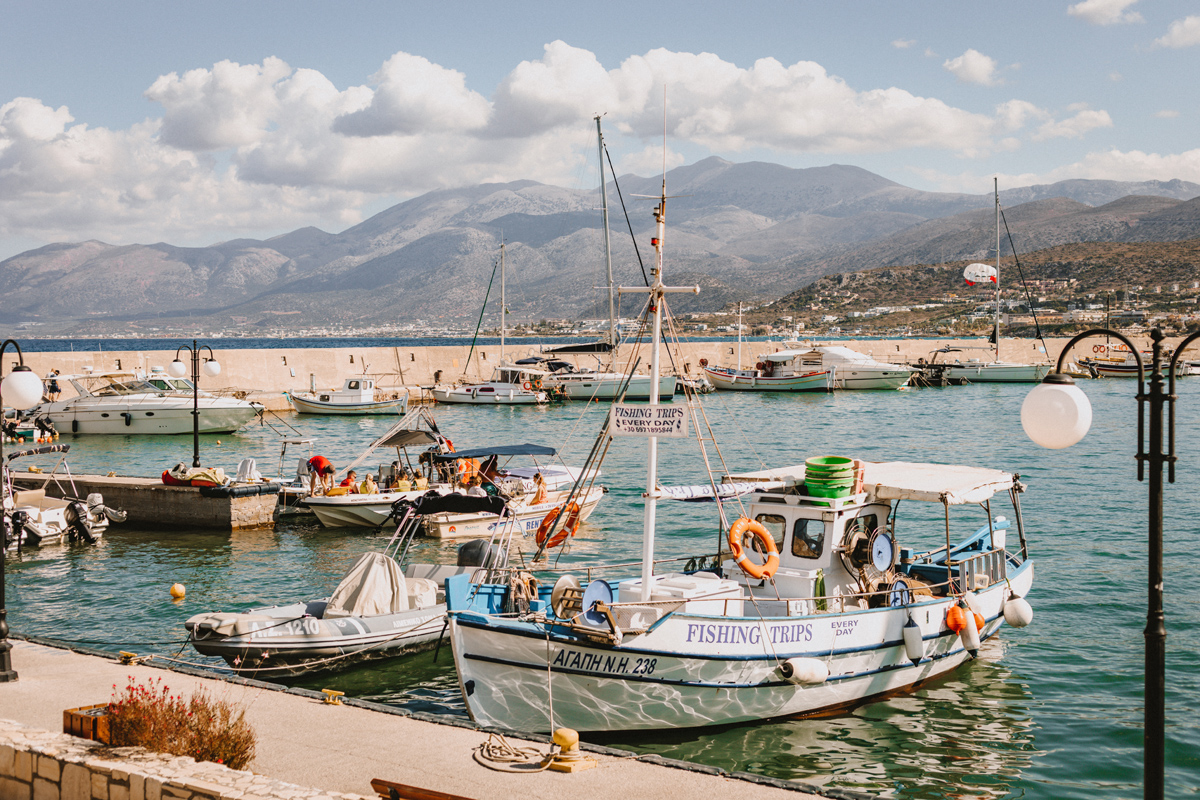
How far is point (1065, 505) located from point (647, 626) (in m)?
21.6

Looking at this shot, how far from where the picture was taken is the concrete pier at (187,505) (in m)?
25.8

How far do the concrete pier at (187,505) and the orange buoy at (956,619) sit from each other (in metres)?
19.0

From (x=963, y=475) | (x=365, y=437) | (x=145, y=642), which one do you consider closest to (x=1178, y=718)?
(x=963, y=475)

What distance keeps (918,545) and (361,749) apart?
56.3 ft

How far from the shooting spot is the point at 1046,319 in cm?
13338

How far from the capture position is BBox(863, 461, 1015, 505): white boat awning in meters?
13.9

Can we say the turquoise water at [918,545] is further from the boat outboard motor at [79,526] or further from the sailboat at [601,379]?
the sailboat at [601,379]

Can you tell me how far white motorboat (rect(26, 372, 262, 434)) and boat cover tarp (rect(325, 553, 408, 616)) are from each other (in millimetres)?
34102

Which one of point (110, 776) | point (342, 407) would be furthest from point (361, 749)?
point (342, 407)

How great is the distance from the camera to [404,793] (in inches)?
298

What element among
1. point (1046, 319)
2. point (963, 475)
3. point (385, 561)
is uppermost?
point (1046, 319)

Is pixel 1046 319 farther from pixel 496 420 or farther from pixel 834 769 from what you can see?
pixel 834 769

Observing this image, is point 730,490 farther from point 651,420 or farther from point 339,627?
point 339,627

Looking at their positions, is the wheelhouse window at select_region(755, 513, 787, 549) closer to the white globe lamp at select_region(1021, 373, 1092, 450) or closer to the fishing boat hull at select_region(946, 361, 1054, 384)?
the white globe lamp at select_region(1021, 373, 1092, 450)
